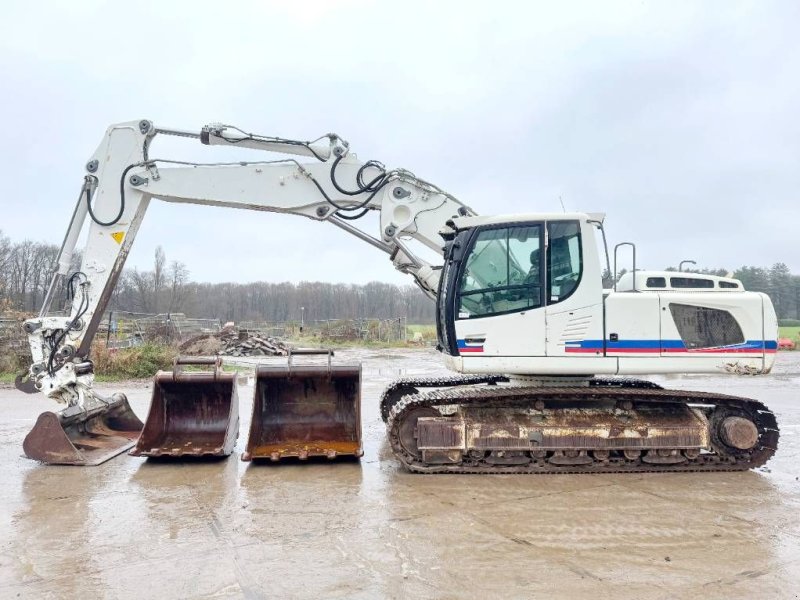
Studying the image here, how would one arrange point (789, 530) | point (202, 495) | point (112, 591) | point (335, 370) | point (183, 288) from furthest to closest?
point (183, 288) → point (335, 370) → point (202, 495) → point (789, 530) → point (112, 591)

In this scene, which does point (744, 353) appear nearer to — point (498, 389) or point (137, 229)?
point (498, 389)

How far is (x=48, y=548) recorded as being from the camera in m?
4.13

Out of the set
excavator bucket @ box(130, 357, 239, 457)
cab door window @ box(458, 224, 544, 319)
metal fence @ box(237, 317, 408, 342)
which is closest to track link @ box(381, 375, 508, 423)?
cab door window @ box(458, 224, 544, 319)

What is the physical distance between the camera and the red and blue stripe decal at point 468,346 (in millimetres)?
6219

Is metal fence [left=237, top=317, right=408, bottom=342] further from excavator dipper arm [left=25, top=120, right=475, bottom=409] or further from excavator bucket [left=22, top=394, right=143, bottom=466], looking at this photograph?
excavator dipper arm [left=25, top=120, right=475, bottom=409]

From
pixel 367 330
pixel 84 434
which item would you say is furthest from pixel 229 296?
pixel 84 434

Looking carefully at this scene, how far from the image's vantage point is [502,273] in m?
6.31

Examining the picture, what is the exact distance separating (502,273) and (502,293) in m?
0.22

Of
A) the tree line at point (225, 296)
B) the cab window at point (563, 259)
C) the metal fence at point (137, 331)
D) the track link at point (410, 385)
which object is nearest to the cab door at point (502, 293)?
the cab window at point (563, 259)

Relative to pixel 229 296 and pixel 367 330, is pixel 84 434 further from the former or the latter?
pixel 229 296

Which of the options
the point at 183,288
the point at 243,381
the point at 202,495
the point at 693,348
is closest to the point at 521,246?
the point at 693,348

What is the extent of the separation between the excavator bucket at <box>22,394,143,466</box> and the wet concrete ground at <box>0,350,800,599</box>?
190 mm

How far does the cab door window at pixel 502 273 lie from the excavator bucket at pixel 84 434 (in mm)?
4346

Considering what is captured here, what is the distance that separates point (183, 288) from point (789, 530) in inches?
2612
